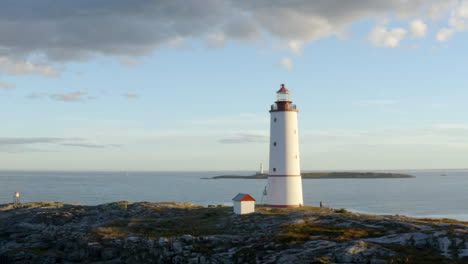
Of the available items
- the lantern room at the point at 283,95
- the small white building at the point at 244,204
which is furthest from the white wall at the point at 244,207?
the lantern room at the point at 283,95

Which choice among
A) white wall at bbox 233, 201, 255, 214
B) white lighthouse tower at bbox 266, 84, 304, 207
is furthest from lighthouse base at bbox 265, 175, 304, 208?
white wall at bbox 233, 201, 255, 214

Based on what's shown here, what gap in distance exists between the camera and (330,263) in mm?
27516

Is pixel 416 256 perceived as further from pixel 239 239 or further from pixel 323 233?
pixel 239 239

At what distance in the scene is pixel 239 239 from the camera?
35219 millimetres

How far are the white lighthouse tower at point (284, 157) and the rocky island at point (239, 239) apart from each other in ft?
7.23

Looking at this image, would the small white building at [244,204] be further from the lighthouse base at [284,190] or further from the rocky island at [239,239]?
the lighthouse base at [284,190]

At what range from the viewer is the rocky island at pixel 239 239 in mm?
29031

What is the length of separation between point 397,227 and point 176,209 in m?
26.0

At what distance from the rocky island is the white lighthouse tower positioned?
2.20 m

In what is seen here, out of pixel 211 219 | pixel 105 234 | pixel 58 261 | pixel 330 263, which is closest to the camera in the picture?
pixel 330 263

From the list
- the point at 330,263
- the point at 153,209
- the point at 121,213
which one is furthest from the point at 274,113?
the point at 330,263

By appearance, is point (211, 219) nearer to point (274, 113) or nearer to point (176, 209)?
point (176, 209)

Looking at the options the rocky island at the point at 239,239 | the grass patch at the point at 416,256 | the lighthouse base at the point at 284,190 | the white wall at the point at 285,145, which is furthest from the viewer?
the lighthouse base at the point at 284,190

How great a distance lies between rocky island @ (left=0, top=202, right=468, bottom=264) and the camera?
95.2 feet
